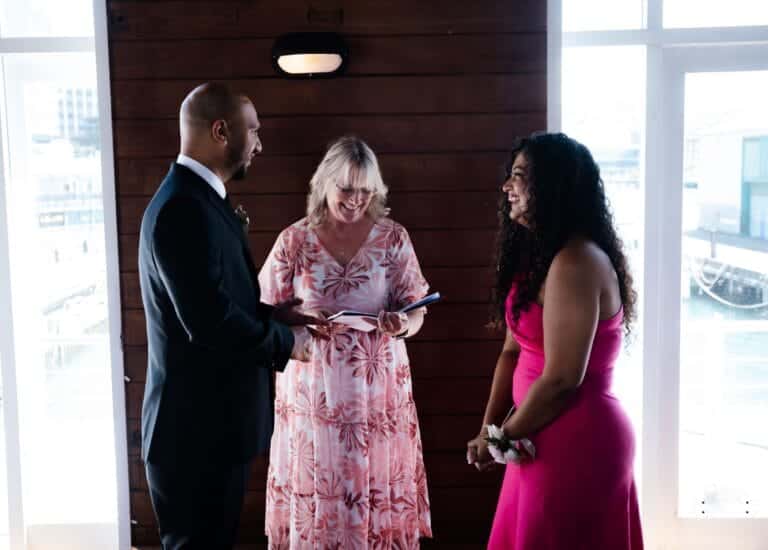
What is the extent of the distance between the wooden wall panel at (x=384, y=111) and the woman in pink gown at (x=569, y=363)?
3.10ft

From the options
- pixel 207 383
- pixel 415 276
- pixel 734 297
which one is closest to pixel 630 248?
pixel 734 297

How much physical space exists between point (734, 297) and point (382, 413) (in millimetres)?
1398

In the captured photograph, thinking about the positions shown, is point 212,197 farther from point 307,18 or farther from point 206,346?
point 307,18

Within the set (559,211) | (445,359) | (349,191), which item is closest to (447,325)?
(445,359)

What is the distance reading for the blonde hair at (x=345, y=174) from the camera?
7.56ft

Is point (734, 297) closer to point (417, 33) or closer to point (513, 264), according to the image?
point (513, 264)

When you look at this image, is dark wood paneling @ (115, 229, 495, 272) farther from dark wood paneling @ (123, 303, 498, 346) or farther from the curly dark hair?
the curly dark hair

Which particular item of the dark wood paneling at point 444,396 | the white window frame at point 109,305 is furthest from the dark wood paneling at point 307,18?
the dark wood paneling at point 444,396

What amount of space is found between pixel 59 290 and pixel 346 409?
4.10 ft

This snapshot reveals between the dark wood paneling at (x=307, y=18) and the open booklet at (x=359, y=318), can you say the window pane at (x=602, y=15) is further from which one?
the open booklet at (x=359, y=318)

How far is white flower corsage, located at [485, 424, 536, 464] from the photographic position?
1621 millimetres

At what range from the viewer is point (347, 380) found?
230 centimetres

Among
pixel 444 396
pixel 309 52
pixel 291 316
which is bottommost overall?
pixel 444 396

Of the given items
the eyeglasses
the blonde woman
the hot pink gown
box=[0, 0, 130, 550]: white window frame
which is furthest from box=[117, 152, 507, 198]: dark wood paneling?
the hot pink gown
